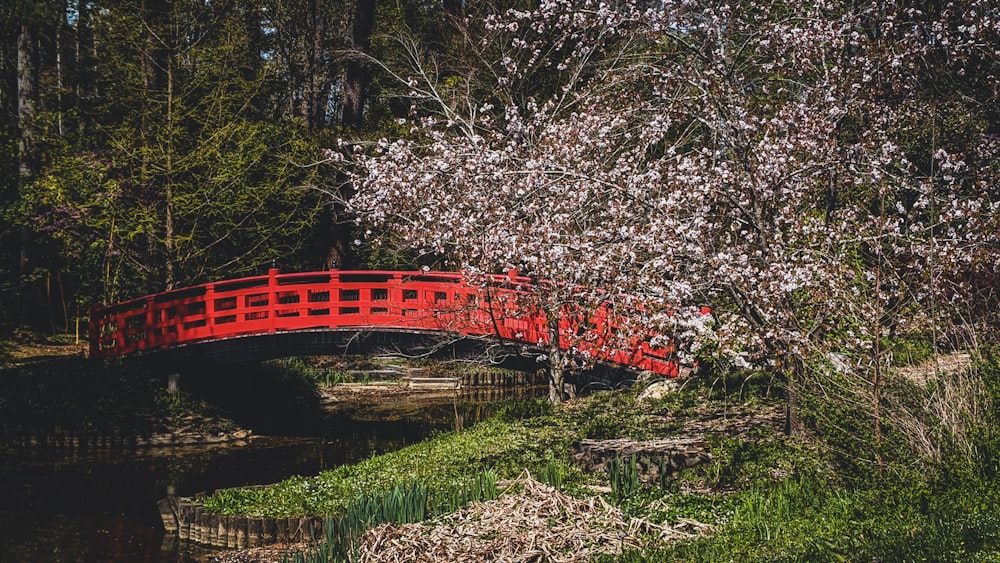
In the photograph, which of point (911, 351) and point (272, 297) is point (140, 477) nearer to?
point (272, 297)

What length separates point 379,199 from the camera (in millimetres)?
15906

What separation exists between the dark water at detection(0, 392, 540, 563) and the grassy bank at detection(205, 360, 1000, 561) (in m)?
1.48

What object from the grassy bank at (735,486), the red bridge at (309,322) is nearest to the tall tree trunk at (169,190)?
the red bridge at (309,322)

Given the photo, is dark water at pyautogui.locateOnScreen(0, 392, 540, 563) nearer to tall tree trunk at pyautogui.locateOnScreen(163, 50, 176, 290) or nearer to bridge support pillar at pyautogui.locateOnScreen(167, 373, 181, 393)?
bridge support pillar at pyautogui.locateOnScreen(167, 373, 181, 393)

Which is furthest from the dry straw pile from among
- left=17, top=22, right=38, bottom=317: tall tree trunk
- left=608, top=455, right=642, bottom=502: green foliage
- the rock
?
left=17, top=22, right=38, bottom=317: tall tree trunk

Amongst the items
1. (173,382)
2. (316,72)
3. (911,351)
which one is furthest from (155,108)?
(911,351)

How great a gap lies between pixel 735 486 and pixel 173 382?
14487mm

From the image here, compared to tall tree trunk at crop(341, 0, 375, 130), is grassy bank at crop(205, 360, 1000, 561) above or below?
below

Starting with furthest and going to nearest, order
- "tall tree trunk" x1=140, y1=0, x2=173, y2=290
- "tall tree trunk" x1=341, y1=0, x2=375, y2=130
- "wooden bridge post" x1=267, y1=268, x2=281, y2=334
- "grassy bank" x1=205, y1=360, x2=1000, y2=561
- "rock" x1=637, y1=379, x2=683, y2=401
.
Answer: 1. "tall tree trunk" x1=341, y1=0, x2=375, y2=130
2. "tall tree trunk" x1=140, y1=0, x2=173, y2=290
3. "wooden bridge post" x1=267, y1=268, x2=281, y2=334
4. "rock" x1=637, y1=379, x2=683, y2=401
5. "grassy bank" x1=205, y1=360, x2=1000, y2=561

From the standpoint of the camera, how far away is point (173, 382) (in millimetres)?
19828

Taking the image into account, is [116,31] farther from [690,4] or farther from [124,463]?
[690,4]

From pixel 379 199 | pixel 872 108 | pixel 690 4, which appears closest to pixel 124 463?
pixel 379 199

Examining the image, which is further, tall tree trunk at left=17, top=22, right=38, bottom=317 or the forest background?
tall tree trunk at left=17, top=22, right=38, bottom=317

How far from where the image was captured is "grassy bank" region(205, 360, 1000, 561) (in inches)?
238
